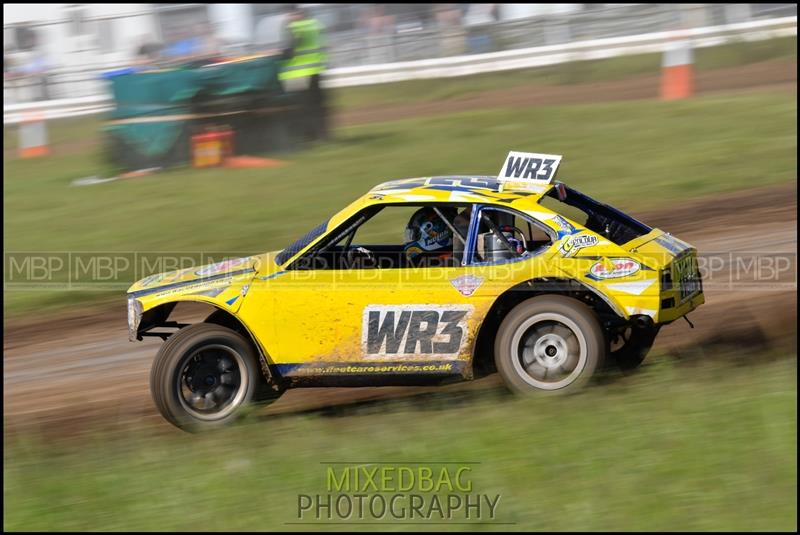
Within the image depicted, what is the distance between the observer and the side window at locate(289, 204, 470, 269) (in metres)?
6.32

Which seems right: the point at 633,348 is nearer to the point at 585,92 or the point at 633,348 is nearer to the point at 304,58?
the point at 304,58

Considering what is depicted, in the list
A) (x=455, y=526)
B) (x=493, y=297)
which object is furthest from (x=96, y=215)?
(x=455, y=526)

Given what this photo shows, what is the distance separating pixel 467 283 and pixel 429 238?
0.59m

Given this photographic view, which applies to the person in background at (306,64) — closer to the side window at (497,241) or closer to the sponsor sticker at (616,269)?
the side window at (497,241)

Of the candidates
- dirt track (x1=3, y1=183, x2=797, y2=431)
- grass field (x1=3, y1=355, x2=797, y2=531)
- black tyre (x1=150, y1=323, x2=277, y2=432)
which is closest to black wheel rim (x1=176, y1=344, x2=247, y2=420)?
black tyre (x1=150, y1=323, x2=277, y2=432)

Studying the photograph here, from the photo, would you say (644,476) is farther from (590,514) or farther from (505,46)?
(505,46)

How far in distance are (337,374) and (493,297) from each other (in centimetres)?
109

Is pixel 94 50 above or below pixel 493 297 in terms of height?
above

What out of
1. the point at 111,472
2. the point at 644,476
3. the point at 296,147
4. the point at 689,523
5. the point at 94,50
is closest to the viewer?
the point at 689,523

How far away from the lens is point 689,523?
14.7 ft

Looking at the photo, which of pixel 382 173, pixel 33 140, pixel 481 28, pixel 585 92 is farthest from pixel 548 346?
pixel 481 28

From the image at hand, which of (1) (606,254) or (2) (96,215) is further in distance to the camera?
(2) (96,215)

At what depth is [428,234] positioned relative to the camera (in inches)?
258

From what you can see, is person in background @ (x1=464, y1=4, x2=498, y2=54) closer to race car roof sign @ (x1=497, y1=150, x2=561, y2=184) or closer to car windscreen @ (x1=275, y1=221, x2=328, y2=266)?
race car roof sign @ (x1=497, y1=150, x2=561, y2=184)
